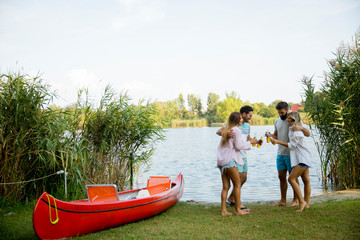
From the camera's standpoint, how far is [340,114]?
6.80 meters

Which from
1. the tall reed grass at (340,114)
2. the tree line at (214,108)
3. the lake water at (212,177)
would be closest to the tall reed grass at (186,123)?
the tree line at (214,108)

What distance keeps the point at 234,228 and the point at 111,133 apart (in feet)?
11.4

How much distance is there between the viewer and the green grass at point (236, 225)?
3.94m

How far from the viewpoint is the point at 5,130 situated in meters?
5.48

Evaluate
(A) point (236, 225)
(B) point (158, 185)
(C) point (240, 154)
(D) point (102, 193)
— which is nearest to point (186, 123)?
(B) point (158, 185)

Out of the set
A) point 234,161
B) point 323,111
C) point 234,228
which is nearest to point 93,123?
point 234,161

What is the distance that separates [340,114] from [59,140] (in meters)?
5.78

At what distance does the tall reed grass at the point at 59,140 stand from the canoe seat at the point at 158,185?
1.00 metres

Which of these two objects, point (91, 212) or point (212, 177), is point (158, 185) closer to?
point (91, 212)

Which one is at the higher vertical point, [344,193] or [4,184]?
[4,184]

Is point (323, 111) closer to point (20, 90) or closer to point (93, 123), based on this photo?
point (93, 123)

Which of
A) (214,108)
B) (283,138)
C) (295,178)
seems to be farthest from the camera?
(214,108)

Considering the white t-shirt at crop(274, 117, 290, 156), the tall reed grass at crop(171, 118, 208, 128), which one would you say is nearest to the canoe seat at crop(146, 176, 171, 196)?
the white t-shirt at crop(274, 117, 290, 156)

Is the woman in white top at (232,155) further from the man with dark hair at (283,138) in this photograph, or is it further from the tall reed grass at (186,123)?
the tall reed grass at (186,123)
